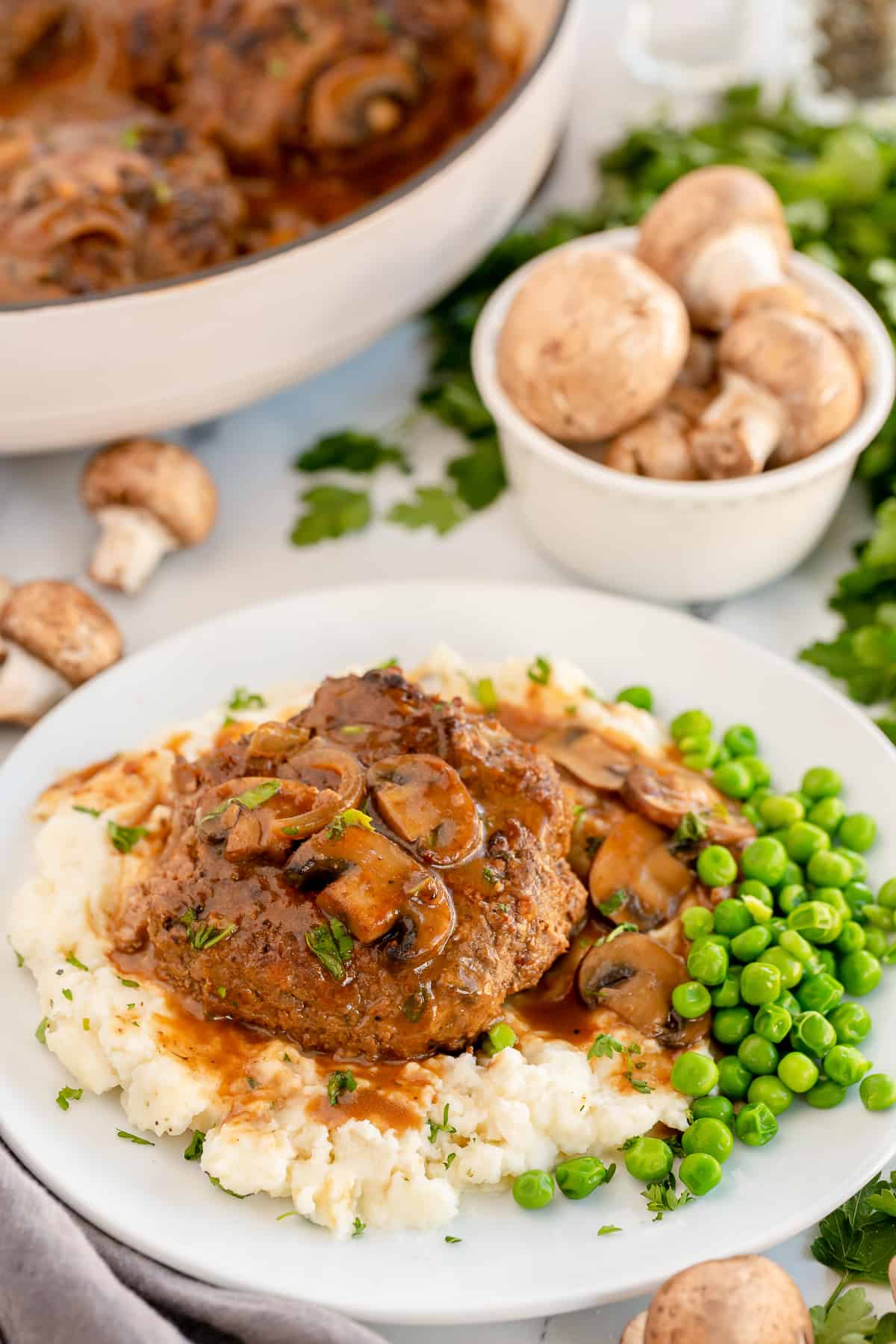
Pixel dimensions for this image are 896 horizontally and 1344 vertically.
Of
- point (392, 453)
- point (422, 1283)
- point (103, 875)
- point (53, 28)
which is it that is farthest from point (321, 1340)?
point (53, 28)

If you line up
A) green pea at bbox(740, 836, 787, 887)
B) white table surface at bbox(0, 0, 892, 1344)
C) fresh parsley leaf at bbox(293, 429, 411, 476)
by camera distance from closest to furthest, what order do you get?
green pea at bbox(740, 836, 787, 887) → white table surface at bbox(0, 0, 892, 1344) → fresh parsley leaf at bbox(293, 429, 411, 476)

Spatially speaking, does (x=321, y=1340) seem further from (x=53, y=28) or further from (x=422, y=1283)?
(x=53, y=28)

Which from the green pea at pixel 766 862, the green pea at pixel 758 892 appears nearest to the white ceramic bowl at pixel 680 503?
the green pea at pixel 766 862

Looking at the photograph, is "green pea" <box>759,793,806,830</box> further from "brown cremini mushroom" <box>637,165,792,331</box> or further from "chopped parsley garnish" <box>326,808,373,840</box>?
"brown cremini mushroom" <box>637,165,792,331</box>

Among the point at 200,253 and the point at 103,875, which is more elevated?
the point at 200,253

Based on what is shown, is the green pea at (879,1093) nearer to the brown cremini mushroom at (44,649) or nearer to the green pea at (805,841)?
the green pea at (805,841)

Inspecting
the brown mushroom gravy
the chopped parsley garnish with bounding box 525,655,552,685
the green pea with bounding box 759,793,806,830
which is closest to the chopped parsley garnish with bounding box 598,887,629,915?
the green pea with bounding box 759,793,806,830
